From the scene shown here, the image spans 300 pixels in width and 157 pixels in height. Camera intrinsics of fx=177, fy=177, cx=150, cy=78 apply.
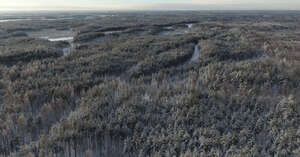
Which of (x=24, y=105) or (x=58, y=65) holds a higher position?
(x=58, y=65)

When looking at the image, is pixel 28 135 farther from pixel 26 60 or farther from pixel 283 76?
pixel 26 60

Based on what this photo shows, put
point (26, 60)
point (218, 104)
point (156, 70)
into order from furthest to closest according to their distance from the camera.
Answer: point (26, 60), point (156, 70), point (218, 104)

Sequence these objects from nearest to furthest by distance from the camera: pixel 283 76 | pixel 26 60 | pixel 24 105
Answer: pixel 24 105 → pixel 283 76 → pixel 26 60

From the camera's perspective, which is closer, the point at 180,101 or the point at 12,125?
the point at 12,125

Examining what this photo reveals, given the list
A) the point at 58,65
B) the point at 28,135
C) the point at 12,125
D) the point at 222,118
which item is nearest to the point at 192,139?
the point at 222,118


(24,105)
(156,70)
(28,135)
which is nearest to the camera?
(28,135)

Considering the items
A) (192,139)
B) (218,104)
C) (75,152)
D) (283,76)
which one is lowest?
(75,152)

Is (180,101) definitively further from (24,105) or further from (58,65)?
(58,65)

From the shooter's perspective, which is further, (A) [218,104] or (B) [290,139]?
(A) [218,104]

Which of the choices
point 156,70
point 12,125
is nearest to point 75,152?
point 12,125
